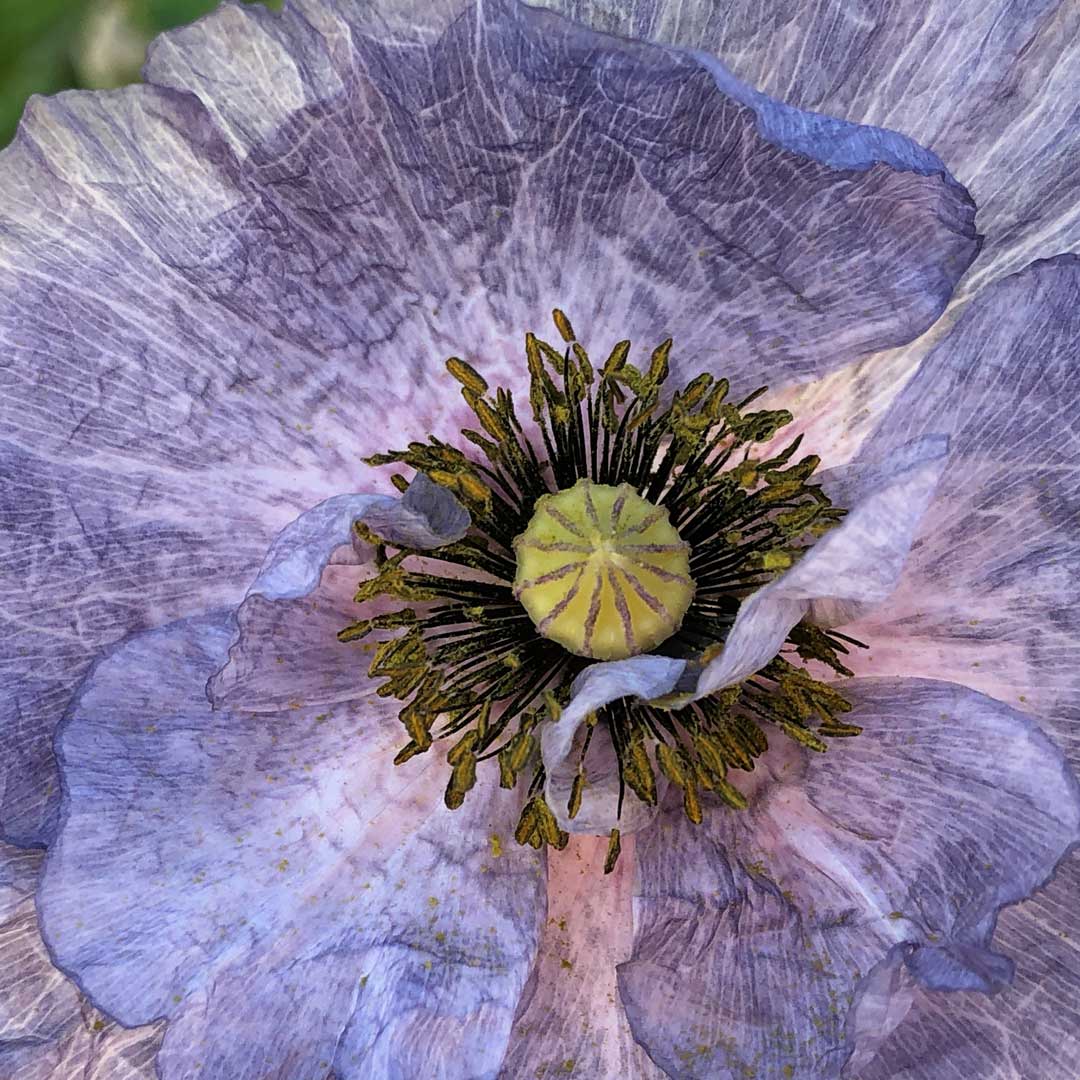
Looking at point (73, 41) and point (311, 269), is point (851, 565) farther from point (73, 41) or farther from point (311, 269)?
point (73, 41)

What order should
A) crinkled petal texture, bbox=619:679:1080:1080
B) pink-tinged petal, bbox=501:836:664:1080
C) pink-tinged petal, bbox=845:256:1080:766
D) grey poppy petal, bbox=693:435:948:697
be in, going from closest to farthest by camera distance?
grey poppy petal, bbox=693:435:948:697 < crinkled petal texture, bbox=619:679:1080:1080 < pink-tinged petal, bbox=845:256:1080:766 < pink-tinged petal, bbox=501:836:664:1080

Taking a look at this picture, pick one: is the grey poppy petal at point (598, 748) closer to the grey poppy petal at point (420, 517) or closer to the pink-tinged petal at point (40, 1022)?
the grey poppy petal at point (420, 517)

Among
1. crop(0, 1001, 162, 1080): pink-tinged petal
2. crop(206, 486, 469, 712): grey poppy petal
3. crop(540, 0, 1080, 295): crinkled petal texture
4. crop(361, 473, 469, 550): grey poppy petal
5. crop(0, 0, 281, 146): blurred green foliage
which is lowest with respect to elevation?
crop(0, 1001, 162, 1080): pink-tinged petal

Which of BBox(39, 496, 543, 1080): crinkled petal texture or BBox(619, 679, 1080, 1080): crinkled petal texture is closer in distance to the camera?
BBox(619, 679, 1080, 1080): crinkled petal texture

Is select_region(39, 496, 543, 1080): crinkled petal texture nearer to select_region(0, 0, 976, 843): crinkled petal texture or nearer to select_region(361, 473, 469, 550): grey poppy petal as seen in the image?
select_region(361, 473, 469, 550): grey poppy petal

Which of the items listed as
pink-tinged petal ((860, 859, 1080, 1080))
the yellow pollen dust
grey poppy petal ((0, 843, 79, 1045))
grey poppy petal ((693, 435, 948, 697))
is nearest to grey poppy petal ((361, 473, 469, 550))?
the yellow pollen dust

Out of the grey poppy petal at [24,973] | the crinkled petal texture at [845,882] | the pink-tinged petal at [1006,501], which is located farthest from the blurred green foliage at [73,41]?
the crinkled petal texture at [845,882]

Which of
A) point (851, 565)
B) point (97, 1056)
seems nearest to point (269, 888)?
point (97, 1056)

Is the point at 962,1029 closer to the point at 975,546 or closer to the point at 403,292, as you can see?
the point at 975,546
